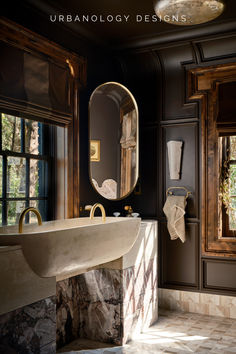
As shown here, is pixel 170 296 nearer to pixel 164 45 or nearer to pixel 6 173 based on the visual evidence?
pixel 6 173

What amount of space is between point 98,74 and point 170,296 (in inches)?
91.3

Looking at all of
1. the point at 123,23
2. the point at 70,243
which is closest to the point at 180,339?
the point at 70,243

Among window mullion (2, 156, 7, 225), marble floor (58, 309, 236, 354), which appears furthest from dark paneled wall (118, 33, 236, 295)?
window mullion (2, 156, 7, 225)

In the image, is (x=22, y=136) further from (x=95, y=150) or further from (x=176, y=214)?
(x=176, y=214)

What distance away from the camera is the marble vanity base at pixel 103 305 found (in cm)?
295

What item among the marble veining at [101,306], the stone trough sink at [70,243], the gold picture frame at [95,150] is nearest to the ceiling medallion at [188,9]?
the gold picture frame at [95,150]

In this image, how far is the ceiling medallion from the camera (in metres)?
2.71

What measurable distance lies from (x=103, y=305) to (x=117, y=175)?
120cm

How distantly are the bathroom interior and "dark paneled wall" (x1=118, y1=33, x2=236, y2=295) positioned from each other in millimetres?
13

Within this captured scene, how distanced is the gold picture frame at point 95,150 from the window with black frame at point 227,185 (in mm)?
1214

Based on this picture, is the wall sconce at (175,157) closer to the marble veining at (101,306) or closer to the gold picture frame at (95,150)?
the gold picture frame at (95,150)

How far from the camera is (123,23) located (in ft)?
11.0

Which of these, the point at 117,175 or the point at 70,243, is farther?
the point at 117,175

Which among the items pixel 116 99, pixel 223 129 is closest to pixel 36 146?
pixel 116 99
